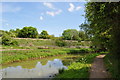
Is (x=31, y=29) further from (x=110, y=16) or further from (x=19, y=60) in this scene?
(x=110, y=16)

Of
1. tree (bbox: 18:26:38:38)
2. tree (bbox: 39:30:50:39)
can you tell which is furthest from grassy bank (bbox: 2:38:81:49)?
tree (bbox: 39:30:50:39)

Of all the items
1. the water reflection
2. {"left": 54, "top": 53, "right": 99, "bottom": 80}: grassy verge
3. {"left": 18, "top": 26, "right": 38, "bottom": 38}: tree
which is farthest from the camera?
{"left": 18, "top": 26, "right": 38, "bottom": 38}: tree

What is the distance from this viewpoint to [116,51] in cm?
554

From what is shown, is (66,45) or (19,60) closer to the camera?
(19,60)

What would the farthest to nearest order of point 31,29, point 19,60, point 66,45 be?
1. point 31,29
2. point 66,45
3. point 19,60

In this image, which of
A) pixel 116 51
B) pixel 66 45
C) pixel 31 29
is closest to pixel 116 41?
pixel 116 51

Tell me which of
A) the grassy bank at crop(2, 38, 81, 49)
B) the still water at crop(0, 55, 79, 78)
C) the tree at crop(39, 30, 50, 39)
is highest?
the tree at crop(39, 30, 50, 39)

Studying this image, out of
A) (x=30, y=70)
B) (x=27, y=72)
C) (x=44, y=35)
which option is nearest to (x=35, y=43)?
(x=30, y=70)

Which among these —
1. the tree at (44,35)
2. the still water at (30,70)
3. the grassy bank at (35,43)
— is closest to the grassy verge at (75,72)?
the still water at (30,70)

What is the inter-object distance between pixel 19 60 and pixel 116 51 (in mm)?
13029

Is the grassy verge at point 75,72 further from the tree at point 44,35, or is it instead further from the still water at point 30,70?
the tree at point 44,35

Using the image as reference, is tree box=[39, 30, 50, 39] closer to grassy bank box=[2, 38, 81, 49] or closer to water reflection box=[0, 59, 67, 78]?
grassy bank box=[2, 38, 81, 49]

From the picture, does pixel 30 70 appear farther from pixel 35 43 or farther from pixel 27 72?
pixel 35 43

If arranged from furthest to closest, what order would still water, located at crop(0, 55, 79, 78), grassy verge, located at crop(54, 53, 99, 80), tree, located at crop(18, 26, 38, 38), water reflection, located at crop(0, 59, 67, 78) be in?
tree, located at crop(18, 26, 38, 38) → still water, located at crop(0, 55, 79, 78) → water reflection, located at crop(0, 59, 67, 78) → grassy verge, located at crop(54, 53, 99, 80)
